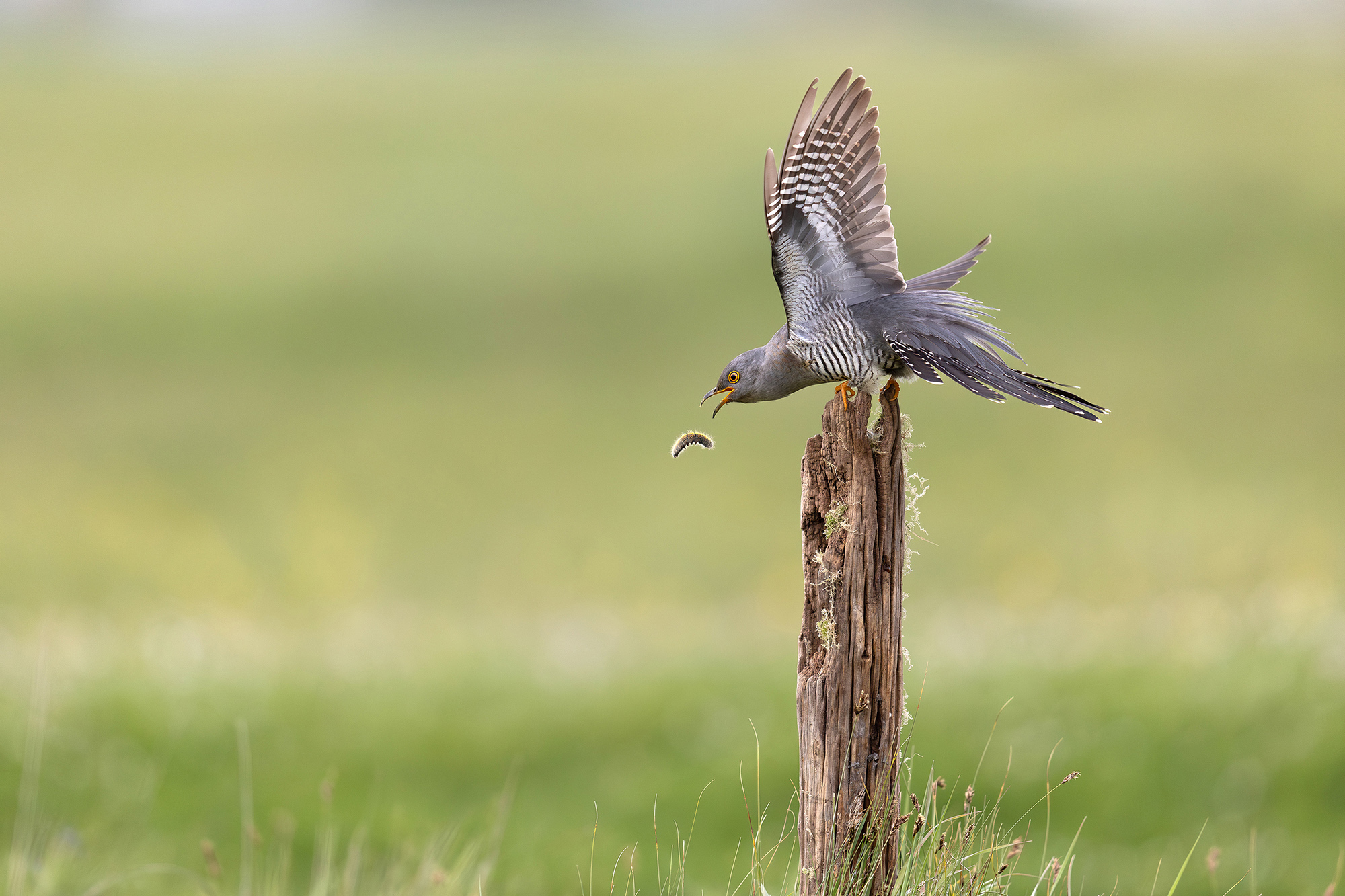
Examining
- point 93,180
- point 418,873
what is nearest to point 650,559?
point 418,873

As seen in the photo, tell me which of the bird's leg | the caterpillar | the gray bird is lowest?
the caterpillar

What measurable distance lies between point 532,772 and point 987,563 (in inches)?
349

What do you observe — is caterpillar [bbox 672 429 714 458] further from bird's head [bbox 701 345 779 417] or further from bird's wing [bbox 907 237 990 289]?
bird's wing [bbox 907 237 990 289]

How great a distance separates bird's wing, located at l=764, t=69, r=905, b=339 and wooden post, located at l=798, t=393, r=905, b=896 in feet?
2.01

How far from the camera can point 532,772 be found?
746 centimetres

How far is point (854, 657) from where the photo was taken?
3537 mm

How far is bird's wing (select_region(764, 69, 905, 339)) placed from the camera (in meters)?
3.76

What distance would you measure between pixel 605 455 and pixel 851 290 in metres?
13.0

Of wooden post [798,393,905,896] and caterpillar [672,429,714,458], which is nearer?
wooden post [798,393,905,896]

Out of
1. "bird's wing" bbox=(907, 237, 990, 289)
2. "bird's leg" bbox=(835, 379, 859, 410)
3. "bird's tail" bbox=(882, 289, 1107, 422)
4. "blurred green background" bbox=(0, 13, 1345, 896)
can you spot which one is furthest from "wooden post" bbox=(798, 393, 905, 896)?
"blurred green background" bbox=(0, 13, 1345, 896)

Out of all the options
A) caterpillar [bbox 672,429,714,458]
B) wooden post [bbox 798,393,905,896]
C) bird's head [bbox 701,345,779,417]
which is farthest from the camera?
bird's head [bbox 701,345,779,417]

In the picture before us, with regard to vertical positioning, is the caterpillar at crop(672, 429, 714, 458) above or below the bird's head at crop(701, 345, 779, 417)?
below

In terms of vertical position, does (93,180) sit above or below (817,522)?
above

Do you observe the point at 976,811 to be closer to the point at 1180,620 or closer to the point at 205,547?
the point at 1180,620
